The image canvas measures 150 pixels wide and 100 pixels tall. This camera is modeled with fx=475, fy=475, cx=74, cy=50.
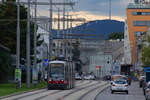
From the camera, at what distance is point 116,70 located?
10306cm

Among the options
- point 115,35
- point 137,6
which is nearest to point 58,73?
point 137,6

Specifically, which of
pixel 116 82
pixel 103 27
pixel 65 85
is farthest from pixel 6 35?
pixel 103 27

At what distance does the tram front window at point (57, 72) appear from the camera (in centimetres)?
5150

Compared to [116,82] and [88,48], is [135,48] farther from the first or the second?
[116,82]

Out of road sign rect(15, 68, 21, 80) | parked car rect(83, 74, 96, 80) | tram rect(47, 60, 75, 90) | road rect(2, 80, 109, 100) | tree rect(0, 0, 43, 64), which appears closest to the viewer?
road rect(2, 80, 109, 100)

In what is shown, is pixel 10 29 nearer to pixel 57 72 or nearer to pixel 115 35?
pixel 57 72

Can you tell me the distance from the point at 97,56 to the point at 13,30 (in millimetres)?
45347

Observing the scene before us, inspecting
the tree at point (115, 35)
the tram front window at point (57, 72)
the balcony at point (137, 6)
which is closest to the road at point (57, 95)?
the tram front window at point (57, 72)

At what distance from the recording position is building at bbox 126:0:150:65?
119438mm

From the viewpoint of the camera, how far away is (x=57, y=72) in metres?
51.6

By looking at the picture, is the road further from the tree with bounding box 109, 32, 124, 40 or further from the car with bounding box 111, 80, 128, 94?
the tree with bounding box 109, 32, 124, 40

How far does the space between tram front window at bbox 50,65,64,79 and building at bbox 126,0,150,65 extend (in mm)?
69446

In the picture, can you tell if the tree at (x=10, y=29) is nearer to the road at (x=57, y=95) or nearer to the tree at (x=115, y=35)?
Result: the road at (x=57, y=95)

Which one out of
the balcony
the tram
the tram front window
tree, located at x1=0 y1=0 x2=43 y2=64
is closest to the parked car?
the balcony
